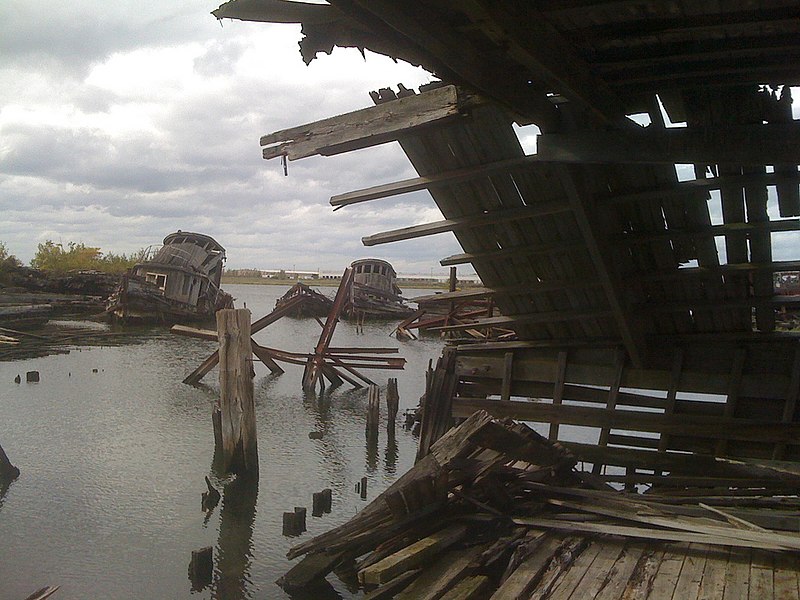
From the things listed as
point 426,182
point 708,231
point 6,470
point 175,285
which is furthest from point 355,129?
point 175,285

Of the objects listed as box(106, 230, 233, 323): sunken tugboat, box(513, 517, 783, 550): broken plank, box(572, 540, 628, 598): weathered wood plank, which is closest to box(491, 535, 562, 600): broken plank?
box(513, 517, 783, 550): broken plank

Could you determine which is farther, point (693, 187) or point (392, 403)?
point (392, 403)

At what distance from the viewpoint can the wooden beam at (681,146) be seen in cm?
425

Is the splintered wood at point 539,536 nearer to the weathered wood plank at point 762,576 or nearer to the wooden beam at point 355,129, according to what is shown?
the weathered wood plank at point 762,576

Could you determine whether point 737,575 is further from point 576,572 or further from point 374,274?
point 374,274

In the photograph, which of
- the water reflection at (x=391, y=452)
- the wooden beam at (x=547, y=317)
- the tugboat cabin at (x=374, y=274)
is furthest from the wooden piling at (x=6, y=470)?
the tugboat cabin at (x=374, y=274)

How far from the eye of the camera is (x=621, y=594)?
4230mm

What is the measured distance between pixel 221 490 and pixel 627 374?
22.0 feet

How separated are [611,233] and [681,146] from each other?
1.75 metres

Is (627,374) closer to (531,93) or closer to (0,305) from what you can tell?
(531,93)

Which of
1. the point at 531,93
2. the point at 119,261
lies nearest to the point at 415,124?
the point at 531,93

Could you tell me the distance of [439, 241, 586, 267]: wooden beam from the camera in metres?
6.48

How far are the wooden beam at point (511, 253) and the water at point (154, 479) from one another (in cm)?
355

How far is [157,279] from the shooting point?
41.7 metres
